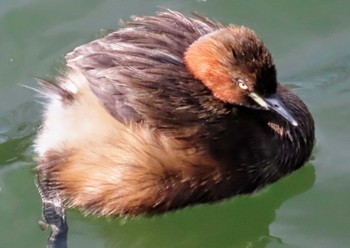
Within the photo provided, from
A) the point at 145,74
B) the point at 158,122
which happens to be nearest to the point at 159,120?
the point at 158,122

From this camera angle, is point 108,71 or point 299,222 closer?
point 108,71

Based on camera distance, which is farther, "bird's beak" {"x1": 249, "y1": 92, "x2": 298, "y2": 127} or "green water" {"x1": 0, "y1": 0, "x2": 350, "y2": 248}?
"green water" {"x1": 0, "y1": 0, "x2": 350, "y2": 248}

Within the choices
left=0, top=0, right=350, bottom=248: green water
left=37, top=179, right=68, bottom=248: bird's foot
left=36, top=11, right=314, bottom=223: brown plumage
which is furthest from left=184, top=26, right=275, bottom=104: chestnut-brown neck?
left=37, top=179, right=68, bottom=248: bird's foot

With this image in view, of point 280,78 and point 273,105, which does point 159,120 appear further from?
point 280,78

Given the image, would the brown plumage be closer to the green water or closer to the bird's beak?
the bird's beak

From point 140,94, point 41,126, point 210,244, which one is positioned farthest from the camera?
point 41,126

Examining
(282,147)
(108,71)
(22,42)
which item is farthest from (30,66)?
(282,147)

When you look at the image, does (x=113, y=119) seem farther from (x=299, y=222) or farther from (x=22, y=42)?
(x=22, y=42)

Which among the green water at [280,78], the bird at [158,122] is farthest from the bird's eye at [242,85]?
the green water at [280,78]

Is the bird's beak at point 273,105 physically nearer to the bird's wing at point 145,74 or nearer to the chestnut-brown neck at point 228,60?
the chestnut-brown neck at point 228,60
